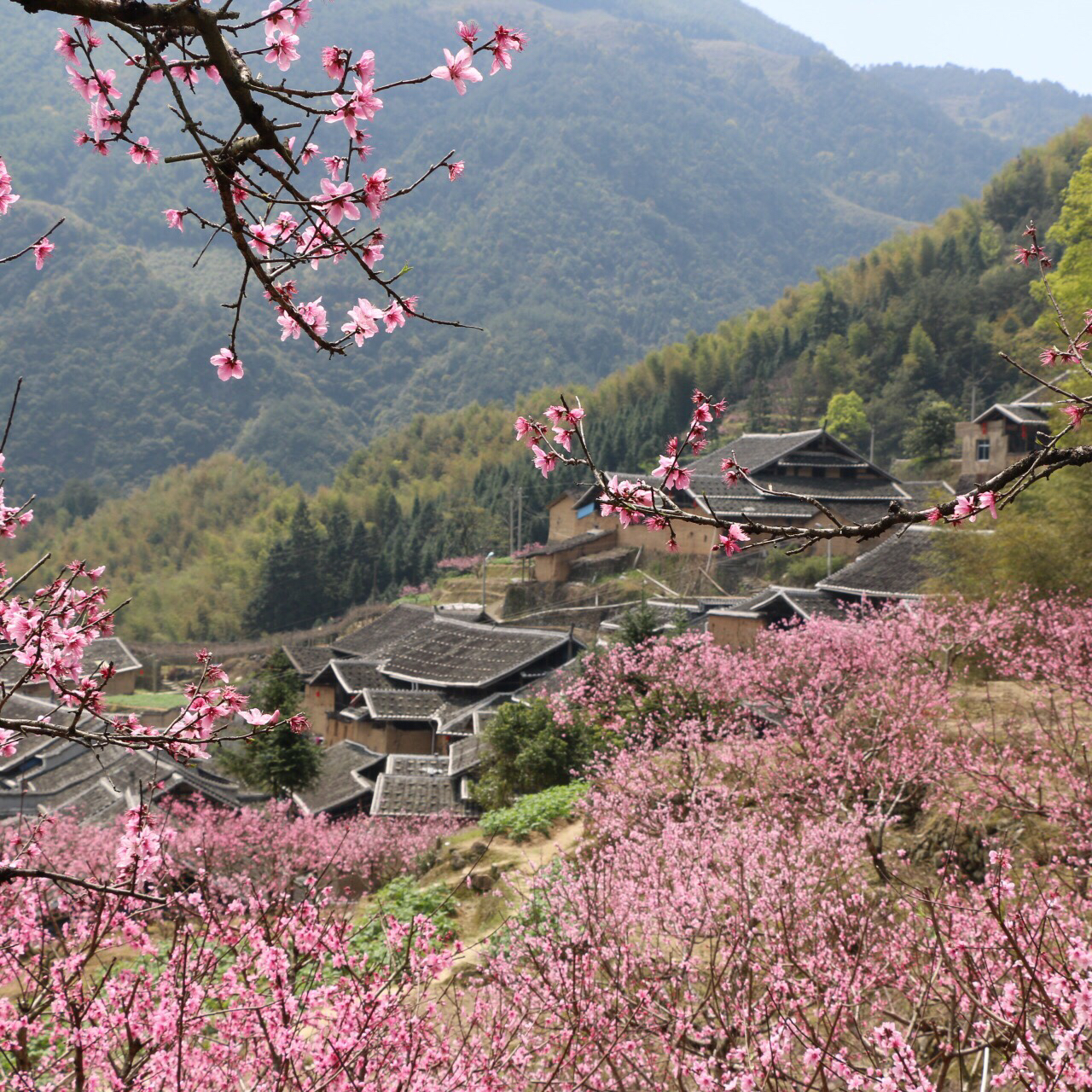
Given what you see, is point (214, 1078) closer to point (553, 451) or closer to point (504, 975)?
point (504, 975)

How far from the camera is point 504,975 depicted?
5.70 metres

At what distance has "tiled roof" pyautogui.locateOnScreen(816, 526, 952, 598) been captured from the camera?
23125 mm

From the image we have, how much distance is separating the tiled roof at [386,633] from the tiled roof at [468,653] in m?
2.02

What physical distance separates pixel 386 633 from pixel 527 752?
872 inches

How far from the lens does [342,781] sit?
24.2 metres

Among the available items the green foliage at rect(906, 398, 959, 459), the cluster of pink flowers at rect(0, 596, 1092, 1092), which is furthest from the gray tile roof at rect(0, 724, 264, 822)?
the green foliage at rect(906, 398, 959, 459)

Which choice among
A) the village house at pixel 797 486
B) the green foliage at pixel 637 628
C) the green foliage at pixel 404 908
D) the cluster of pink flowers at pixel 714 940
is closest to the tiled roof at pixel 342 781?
the green foliage at pixel 637 628

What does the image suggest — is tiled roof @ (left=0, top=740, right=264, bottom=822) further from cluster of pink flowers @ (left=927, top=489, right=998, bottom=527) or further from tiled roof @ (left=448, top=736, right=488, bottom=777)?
cluster of pink flowers @ (left=927, top=489, right=998, bottom=527)

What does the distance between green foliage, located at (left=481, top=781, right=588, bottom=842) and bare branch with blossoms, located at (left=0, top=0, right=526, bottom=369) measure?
10891 millimetres

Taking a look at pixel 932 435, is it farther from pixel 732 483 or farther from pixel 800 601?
pixel 732 483

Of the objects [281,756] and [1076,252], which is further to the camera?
[281,756]

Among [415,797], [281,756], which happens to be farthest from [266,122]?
[415,797]

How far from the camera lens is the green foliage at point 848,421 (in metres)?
59.1

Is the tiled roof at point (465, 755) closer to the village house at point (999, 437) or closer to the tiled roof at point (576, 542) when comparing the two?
the village house at point (999, 437)
